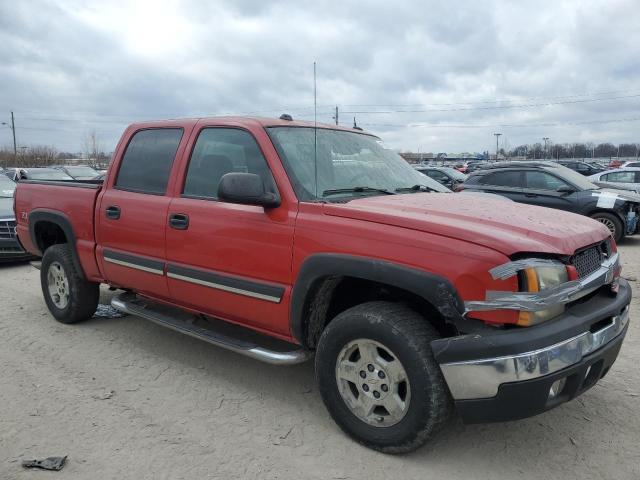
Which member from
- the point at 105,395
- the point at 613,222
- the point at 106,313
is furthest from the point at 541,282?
the point at 613,222

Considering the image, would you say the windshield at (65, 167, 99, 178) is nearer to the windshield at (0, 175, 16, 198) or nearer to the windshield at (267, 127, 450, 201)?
the windshield at (0, 175, 16, 198)

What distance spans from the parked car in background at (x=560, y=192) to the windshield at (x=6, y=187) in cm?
877

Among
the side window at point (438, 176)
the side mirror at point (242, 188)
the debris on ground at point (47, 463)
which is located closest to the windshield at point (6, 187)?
the debris on ground at point (47, 463)

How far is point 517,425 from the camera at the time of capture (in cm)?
329

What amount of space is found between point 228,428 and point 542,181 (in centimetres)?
918

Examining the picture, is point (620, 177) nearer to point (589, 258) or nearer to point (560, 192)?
point (560, 192)

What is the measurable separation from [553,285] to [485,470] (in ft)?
3.54

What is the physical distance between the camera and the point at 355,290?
10.9 feet

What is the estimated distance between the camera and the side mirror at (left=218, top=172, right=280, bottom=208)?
10.1ft

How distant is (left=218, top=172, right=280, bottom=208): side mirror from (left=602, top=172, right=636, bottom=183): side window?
48.1 ft

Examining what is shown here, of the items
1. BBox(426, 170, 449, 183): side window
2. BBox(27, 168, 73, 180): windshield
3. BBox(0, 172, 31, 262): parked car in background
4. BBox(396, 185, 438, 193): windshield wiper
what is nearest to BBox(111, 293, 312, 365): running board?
BBox(396, 185, 438, 193): windshield wiper

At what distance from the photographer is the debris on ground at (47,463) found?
2.82 m

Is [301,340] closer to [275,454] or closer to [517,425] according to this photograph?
[275,454]

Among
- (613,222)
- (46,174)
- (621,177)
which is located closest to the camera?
(613,222)
